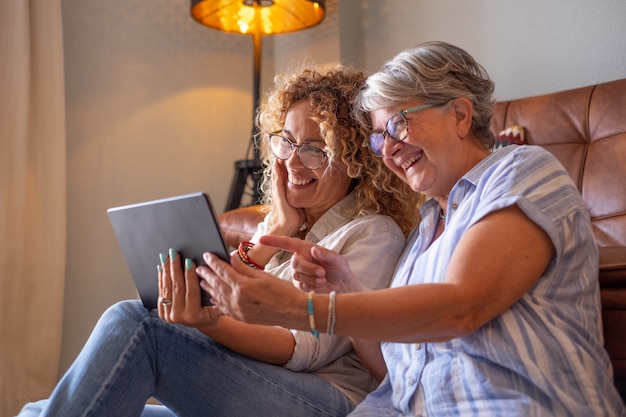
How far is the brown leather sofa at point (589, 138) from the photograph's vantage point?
5.93ft

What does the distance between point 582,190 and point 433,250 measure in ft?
3.14

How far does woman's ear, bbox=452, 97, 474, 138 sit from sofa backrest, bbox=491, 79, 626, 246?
77cm

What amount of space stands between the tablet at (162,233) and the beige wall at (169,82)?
144cm

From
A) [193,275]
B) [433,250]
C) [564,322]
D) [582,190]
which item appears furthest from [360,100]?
[582,190]

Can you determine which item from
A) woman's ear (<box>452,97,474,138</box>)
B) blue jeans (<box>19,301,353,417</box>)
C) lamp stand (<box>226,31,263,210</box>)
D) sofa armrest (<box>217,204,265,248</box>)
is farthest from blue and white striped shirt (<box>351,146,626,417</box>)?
lamp stand (<box>226,31,263,210</box>)

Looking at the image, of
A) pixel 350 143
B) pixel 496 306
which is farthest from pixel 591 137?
pixel 496 306

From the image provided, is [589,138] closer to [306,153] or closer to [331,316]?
[306,153]

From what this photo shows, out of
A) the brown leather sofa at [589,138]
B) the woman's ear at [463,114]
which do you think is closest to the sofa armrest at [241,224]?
the brown leather sofa at [589,138]

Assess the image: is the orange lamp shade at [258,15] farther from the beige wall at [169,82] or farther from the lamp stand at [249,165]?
the beige wall at [169,82]

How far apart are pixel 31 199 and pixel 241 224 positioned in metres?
0.87

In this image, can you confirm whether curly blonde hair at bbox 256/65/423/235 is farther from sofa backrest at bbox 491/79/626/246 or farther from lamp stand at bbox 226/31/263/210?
lamp stand at bbox 226/31/263/210

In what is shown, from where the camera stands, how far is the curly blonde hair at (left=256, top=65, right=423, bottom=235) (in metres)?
1.51

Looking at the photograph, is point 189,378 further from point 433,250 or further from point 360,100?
point 360,100

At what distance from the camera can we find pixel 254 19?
2.84 meters
